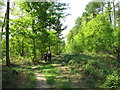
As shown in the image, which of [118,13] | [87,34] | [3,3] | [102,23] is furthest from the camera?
[118,13]

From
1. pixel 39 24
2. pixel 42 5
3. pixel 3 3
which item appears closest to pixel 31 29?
pixel 39 24

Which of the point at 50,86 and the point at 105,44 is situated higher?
the point at 105,44

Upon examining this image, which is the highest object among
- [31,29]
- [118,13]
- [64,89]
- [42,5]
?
[118,13]

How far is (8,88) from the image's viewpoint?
238 inches

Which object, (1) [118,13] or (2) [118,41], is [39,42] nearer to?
(2) [118,41]

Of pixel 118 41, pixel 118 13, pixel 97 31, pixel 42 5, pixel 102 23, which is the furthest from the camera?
pixel 118 13

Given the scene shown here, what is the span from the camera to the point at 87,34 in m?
24.6

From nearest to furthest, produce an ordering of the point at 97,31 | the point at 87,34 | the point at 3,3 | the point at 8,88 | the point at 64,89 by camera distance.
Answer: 1. the point at 8,88
2. the point at 64,89
3. the point at 3,3
4. the point at 97,31
5. the point at 87,34

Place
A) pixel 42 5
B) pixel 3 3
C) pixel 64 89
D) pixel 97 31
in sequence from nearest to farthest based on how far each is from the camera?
pixel 64 89, pixel 3 3, pixel 42 5, pixel 97 31

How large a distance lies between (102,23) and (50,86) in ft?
48.5

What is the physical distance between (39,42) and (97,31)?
10.1 m

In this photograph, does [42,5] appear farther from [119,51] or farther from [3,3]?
[119,51]

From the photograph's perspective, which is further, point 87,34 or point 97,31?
point 87,34

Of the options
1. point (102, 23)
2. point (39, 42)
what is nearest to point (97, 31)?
point (102, 23)
